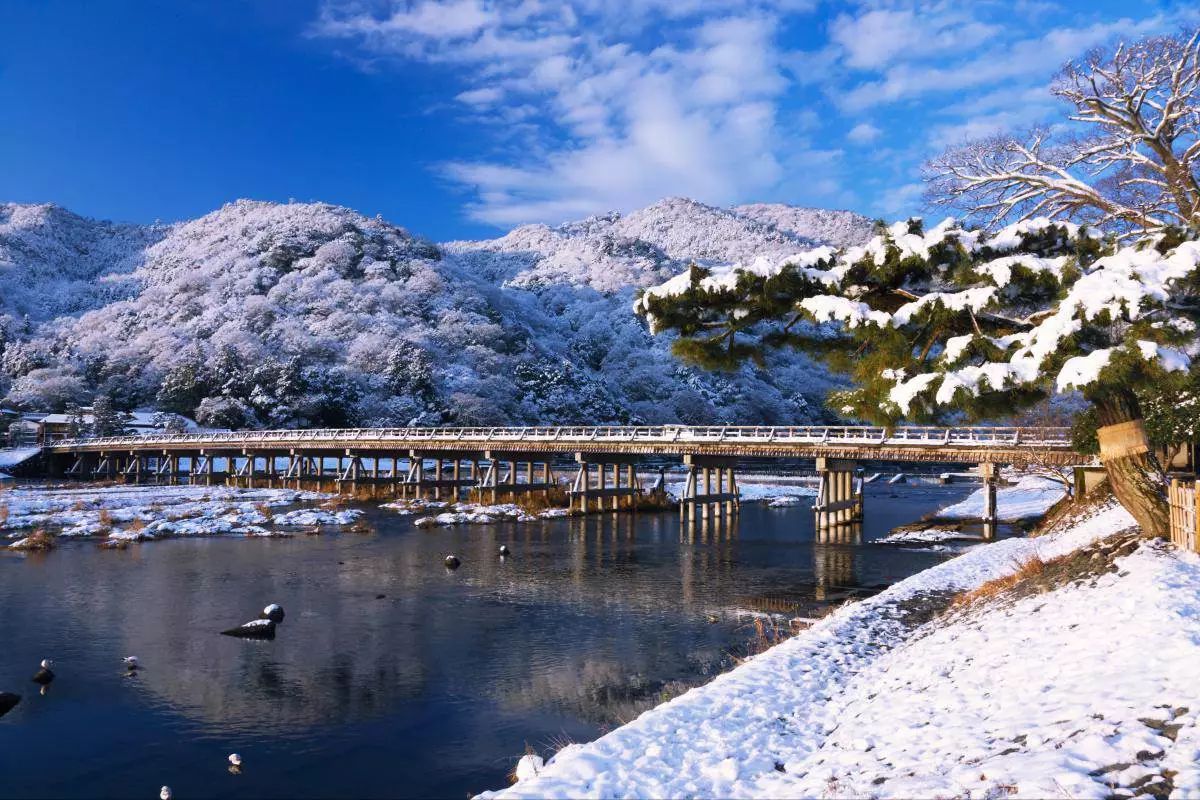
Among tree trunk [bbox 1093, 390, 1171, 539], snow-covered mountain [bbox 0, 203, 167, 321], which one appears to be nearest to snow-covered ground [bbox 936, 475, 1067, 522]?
tree trunk [bbox 1093, 390, 1171, 539]

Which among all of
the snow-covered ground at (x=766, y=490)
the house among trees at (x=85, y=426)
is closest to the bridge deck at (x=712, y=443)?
the snow-covered ground at (x=766, y=490)

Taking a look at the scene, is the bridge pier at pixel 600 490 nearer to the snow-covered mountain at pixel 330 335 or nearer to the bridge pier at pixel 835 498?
the bridge pier at pixel 835 498

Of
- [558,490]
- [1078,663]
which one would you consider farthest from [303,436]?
[1078,663]

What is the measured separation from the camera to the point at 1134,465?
1181 centimetres

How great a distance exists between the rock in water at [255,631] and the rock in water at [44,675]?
11.1 ft

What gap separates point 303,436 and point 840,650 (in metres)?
56.2

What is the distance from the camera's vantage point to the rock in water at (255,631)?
15828 mm

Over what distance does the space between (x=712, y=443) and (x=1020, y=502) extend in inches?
706

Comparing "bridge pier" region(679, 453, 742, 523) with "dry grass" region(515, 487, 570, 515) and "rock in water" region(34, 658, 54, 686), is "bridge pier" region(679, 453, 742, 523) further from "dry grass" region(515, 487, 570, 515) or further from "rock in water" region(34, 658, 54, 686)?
"rock in water" region(34, 658, 54, 686)

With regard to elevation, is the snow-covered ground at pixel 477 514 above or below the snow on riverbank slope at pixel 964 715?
below

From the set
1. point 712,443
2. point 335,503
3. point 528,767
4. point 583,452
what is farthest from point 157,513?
point 528,767

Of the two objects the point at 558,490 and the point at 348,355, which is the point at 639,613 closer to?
the point at 558,490

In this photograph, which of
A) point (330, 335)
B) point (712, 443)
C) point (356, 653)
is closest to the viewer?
point (356, 653)

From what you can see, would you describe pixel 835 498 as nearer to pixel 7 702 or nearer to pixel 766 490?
pixel 766 490
